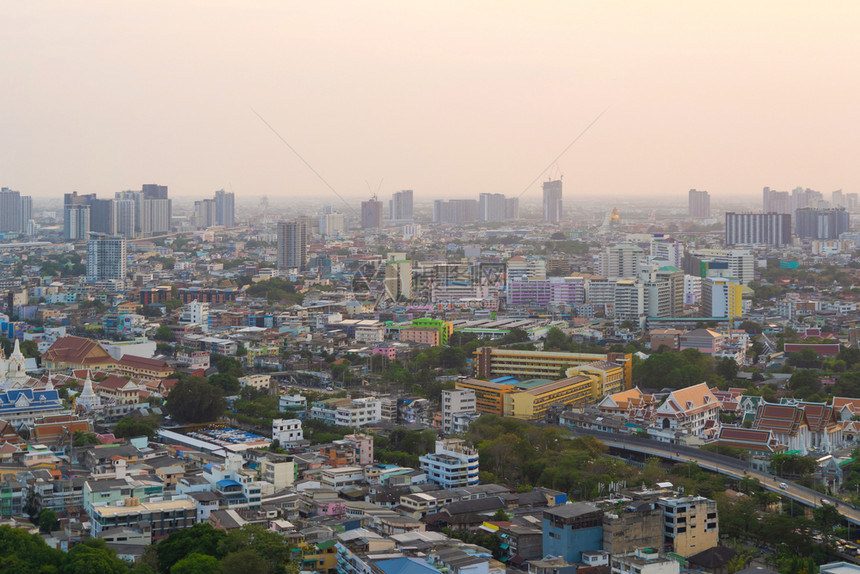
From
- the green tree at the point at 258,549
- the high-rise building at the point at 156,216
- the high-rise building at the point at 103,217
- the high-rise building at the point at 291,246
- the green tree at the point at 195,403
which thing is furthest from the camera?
the high-rise building at the point at 156,216

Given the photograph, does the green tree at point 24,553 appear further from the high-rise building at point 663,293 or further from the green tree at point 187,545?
the high-rise building at point 663,293

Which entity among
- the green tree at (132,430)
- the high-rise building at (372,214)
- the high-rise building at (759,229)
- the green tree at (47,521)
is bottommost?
the green tree at (47,521)

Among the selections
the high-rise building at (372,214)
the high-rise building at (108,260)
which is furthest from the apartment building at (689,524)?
the high-rise building at (372,214)

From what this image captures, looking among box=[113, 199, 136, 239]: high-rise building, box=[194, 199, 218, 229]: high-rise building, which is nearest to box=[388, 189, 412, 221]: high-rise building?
box=[194, 199, 218, 229]: high-rise building

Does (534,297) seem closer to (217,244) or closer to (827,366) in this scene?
(827,366)

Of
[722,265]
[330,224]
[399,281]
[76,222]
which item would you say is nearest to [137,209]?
[76,222]

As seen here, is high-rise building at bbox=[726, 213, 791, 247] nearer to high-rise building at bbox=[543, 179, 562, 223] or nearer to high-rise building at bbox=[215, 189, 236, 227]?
high-rise building at bbox=[543, 179, 562, 223]

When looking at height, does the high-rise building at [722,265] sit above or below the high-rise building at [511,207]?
below
